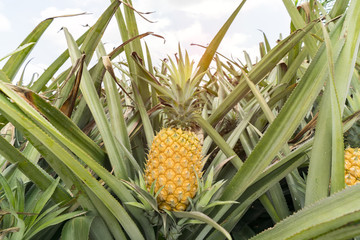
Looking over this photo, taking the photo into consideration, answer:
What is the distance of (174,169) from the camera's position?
58 cm

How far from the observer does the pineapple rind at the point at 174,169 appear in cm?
57

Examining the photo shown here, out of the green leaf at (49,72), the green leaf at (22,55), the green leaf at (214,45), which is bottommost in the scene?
the green leaf at (214,45)

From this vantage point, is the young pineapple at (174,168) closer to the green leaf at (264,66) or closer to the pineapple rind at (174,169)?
the pineapple rind at (174,169)

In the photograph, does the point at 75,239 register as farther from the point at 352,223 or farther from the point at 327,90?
the point at 327,90

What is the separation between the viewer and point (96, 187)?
0.50 meters

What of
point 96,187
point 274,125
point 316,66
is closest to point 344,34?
point 316,66

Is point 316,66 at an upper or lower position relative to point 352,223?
upper

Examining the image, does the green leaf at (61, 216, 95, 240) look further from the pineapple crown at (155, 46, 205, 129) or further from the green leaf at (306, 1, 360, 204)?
the green leaf at (306, 1, 360, 204)

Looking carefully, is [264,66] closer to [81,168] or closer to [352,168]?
[352,168]

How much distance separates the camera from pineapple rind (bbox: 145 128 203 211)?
1.88 feet

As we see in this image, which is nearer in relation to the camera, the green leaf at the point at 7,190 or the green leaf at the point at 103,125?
the green leaf at the point at 7,190

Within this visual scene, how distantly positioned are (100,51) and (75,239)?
54 cm

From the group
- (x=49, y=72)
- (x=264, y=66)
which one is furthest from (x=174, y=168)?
(x=49, y=72)

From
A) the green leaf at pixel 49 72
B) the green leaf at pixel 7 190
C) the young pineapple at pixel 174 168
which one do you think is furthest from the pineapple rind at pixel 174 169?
the green leaf at pixel 49 72
